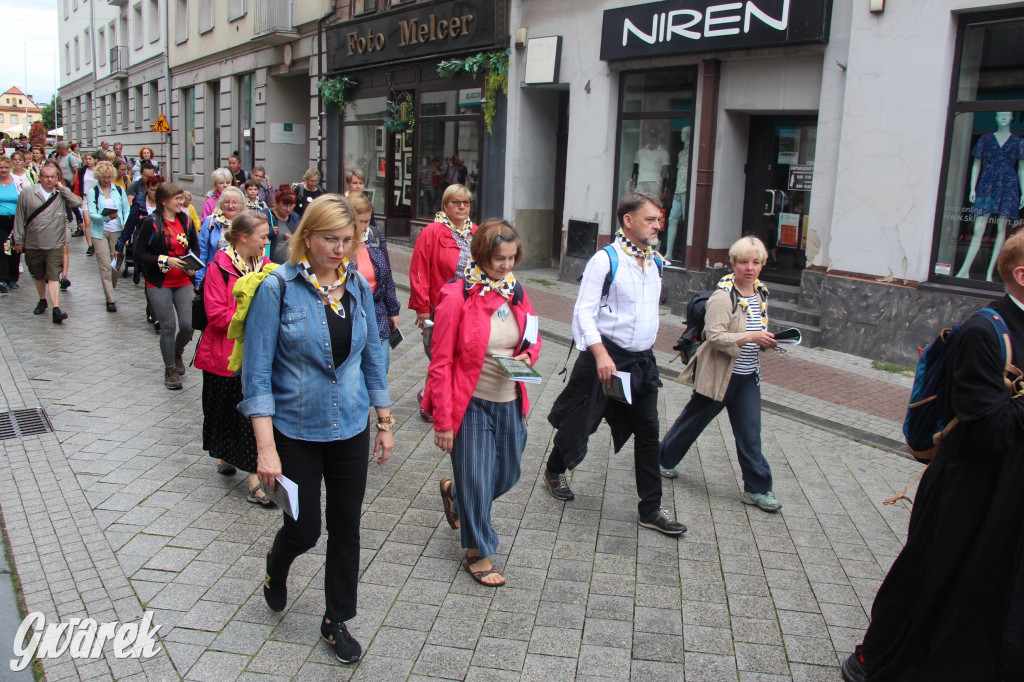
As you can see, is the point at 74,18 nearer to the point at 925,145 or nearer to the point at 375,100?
the point at 375,100

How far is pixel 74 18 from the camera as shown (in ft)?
161

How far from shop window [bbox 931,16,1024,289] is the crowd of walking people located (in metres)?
5.12

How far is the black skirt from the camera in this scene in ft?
16.2

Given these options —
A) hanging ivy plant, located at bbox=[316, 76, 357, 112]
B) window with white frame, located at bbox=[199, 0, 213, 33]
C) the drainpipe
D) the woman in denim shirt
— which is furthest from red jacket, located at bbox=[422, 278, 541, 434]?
window with white frame, located at bbox=[199, 0, 213, 33]

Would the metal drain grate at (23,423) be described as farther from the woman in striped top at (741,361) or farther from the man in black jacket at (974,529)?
the man in black jacket at (974,529)

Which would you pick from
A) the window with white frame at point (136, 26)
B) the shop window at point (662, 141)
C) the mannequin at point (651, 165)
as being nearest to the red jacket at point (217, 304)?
the shop window at point (662, 141)

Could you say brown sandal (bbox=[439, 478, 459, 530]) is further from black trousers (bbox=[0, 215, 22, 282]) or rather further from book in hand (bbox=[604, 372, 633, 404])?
black trousers (bbox=[0, 215, 22, 282])

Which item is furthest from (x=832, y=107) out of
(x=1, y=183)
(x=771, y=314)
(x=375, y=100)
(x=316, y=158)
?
(x=316, y=158)

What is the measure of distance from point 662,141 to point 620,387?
9.08m

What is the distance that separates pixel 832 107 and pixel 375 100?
1213 centimetres

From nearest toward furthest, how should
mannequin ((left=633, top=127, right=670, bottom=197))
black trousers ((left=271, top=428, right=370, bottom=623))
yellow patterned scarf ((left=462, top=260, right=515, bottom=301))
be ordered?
black trousers ((left=271, top=428, right=370, bottom=623)) < yellow patterned scarf ((left=462, top=260, right=515, bottom=301)) < mannequin ((left=633, top=127, right=670, bottom=197))

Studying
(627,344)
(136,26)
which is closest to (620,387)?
(627,344)

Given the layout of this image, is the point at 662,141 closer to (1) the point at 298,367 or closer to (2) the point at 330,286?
(2) the point at 330,286

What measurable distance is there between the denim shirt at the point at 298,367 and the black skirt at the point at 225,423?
1614 millimetres
